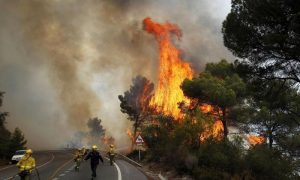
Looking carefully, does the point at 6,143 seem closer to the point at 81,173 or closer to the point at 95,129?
the point at 81,173

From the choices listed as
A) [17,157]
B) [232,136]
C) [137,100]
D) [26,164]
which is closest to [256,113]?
[232,136]

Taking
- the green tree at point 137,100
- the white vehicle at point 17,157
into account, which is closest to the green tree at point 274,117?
the white vehicle at point 17,157

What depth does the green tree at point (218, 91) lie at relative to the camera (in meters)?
39.1

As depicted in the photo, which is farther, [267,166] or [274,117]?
[274,117]

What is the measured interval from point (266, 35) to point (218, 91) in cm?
1859

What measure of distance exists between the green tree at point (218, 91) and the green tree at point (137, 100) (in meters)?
26.9

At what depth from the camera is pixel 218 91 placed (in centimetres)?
3894

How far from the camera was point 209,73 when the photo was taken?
43.2 meters

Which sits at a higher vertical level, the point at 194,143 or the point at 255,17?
the point at 255,17

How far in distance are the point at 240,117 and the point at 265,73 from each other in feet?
52.7

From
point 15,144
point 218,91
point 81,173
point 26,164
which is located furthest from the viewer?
point 15,144

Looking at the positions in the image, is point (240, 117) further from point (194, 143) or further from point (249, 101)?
point (194, 143)

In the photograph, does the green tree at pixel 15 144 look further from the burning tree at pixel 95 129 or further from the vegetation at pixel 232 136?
the burning tree at pixel 95 129

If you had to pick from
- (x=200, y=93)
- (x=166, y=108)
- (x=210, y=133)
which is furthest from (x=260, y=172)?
(x=166, y=108)
